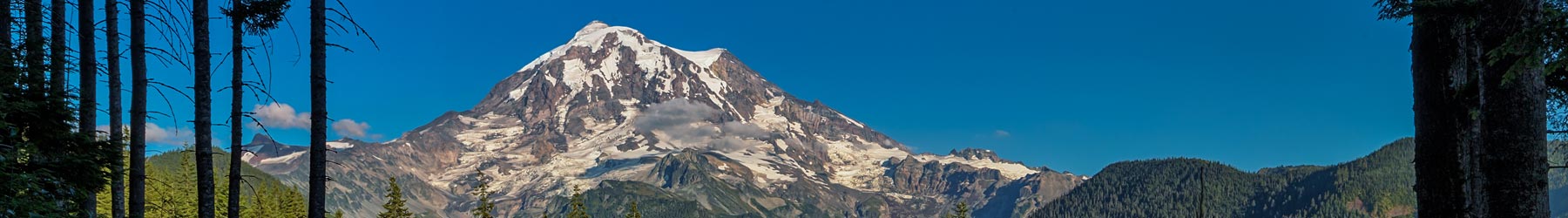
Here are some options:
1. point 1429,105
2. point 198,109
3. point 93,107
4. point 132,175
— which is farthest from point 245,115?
point 1429,105

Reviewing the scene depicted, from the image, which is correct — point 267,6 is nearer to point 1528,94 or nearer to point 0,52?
point 0,52

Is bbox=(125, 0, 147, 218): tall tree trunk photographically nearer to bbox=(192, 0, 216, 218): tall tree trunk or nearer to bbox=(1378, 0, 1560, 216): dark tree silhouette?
bbox=(192, 0, 216, 218): tall tree trunk

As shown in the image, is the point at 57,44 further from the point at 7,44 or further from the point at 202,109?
the point at 202,109

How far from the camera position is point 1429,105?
588 inches

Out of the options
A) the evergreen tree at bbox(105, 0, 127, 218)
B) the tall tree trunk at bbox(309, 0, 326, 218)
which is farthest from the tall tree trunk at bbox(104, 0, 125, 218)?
the tall tree trunk at bbox(309, 0, 326, 218)

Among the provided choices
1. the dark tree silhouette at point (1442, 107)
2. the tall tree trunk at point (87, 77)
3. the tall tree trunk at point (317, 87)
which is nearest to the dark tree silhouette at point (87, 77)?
the tall tree trunk at point (87, 77)

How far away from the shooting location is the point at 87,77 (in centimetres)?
2186

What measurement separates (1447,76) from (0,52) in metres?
22.1

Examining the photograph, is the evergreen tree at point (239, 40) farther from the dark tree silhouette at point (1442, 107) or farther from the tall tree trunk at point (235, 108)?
the dark tree silhouette at point (1442, 107)

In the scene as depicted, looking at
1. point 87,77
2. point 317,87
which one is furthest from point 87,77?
point 317,87

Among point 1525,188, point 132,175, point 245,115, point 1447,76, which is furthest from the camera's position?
point 132,175

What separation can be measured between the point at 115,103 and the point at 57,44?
5.00 ft

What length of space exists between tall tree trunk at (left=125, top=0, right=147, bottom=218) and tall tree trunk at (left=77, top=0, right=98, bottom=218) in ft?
2.75

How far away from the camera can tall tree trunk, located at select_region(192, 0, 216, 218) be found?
18.9 m
